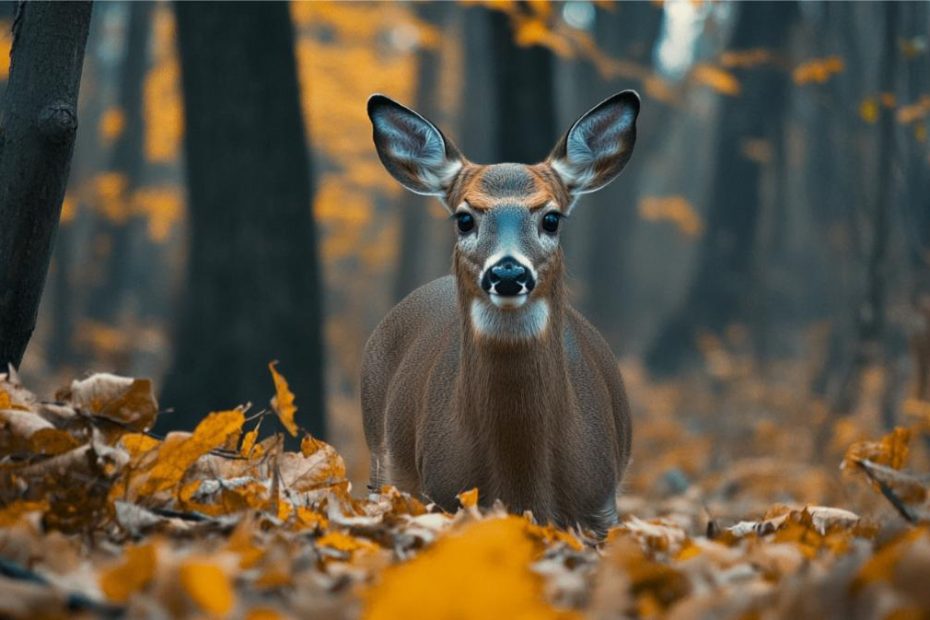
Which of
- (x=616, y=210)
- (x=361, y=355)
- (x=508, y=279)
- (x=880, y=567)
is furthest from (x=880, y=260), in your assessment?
(x=616, y=210)

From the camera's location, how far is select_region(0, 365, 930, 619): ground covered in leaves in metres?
2.80

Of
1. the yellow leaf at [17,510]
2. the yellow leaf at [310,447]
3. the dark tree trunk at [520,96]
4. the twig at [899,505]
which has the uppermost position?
the dark tree trunk at [520,96]

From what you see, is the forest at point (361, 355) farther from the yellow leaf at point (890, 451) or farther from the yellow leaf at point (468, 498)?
the yellow leaf at point (468, 498)

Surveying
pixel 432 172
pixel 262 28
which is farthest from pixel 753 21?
pixel 432 172

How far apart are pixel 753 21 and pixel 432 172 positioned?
15.0m

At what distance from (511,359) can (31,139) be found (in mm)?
2120

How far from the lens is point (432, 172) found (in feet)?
21.4

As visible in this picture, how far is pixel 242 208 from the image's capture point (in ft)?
30.8

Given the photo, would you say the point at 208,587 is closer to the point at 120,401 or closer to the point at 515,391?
the point at 120,401

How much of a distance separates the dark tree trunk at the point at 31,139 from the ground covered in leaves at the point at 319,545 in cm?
57

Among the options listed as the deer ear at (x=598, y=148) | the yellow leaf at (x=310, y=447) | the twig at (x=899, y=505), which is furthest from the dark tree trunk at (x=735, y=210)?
the twig at (x=899, y=505)

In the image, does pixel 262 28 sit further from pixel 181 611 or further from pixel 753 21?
pixel 753 21

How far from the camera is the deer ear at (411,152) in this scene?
6.47m

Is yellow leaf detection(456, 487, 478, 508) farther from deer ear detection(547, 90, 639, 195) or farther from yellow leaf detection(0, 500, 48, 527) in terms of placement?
deer ear detection(547, 90, 639, 195)
